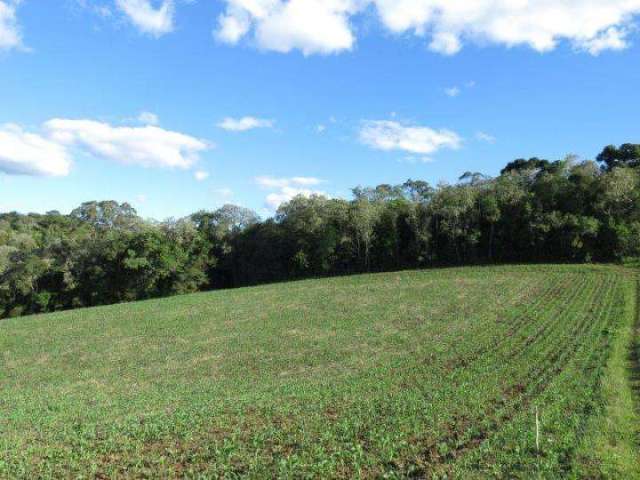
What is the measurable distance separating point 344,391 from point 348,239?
189 feet

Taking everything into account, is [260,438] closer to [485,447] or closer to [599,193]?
[485,447]

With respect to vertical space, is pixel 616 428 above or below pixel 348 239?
below

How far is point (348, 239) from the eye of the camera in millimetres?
76562

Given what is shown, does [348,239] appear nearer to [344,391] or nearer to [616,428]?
[344,391]

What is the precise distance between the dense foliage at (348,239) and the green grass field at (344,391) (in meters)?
20.2

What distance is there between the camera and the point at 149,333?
133 ft

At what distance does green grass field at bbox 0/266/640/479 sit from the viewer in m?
12.0

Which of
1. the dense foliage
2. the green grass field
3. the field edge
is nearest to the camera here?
the field edge

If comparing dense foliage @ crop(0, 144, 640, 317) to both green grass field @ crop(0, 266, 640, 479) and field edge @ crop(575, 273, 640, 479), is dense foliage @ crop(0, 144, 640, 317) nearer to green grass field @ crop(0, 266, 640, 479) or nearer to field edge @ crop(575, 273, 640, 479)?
green grass field @ crop(0, 266, 640, 479)

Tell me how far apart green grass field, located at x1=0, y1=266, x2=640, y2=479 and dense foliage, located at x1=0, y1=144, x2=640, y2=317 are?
20168 mm

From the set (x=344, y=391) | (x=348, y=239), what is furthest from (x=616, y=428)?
(x=348, y=239)

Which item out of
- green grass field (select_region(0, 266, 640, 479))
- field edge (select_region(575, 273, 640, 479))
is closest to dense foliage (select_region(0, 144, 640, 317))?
green grass field (select_region(0, 266, 640, 479))

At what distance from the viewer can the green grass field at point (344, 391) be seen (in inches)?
471

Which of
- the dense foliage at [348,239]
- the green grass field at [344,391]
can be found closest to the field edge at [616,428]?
the green grass field at [344,391]
